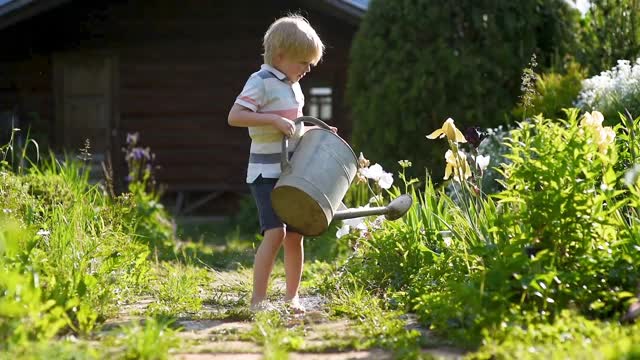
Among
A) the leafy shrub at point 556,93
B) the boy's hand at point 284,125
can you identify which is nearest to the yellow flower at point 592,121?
the boy's hand at point 284,125

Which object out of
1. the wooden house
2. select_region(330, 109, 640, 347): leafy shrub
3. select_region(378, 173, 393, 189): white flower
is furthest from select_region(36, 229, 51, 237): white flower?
the wooden house

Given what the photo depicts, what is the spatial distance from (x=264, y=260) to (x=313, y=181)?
49 cm

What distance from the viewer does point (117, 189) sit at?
398 inches

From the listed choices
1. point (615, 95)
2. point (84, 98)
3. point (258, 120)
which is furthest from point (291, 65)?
point (84, 98)

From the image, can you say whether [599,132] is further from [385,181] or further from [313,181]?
[385,181]

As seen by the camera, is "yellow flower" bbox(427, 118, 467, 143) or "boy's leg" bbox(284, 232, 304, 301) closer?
"yellow flower" bbox(427, 118, 467, 143)

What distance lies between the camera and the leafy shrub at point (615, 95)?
5980 mm

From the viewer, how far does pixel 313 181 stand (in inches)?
142

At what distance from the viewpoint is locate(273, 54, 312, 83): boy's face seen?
3.86 m

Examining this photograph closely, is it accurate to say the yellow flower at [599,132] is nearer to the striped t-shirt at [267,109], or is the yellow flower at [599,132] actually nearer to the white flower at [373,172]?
the striped t-shirt at [267,109]

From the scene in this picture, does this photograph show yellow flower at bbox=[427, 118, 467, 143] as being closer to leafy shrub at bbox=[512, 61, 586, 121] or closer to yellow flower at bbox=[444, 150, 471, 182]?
yellow flower at bbox=[444, 150, 471, 182]

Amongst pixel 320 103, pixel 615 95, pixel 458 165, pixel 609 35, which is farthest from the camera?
pixel 320 103

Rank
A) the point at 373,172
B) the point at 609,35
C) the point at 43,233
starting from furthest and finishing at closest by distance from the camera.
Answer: the point at 609,35
the point at 373,172
the point at 43,233

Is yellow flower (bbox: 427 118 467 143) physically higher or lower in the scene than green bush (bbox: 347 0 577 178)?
lower
